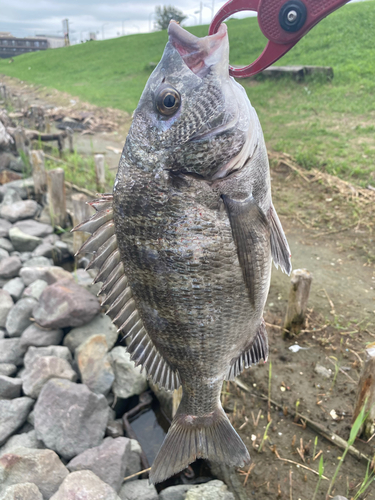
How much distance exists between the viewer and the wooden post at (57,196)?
531 centimetres

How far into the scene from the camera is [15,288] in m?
4.18

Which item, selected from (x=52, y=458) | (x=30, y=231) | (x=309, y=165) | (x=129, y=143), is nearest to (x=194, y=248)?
(x=129, y=143)

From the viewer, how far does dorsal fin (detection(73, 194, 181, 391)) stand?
1418mm

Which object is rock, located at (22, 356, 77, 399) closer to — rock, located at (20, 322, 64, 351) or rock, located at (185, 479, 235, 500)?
rock, located at (20, 322, 64, 351)

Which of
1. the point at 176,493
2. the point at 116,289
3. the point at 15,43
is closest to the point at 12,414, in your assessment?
the point at 176,493

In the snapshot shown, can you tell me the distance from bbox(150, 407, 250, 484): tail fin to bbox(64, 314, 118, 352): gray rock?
202 cm

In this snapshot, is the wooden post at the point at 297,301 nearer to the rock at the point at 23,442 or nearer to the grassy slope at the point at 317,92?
the rock at the point at 23,442

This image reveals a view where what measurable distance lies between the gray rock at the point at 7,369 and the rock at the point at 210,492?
74.8 inches

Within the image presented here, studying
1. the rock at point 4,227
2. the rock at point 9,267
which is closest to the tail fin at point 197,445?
the rock at point 9,267

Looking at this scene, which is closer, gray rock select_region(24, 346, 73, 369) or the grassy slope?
gray rock select_region(24, 346, 73, 369)

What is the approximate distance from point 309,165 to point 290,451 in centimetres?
540

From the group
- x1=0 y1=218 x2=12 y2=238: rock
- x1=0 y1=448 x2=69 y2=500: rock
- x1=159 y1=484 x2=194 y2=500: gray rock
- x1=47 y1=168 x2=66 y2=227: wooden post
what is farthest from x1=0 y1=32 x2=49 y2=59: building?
x1=159 y1=484 x2=194 y2=500: gray rock

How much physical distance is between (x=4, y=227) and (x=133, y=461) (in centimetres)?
413

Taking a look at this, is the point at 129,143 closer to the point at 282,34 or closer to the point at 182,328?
the point at 282,34
